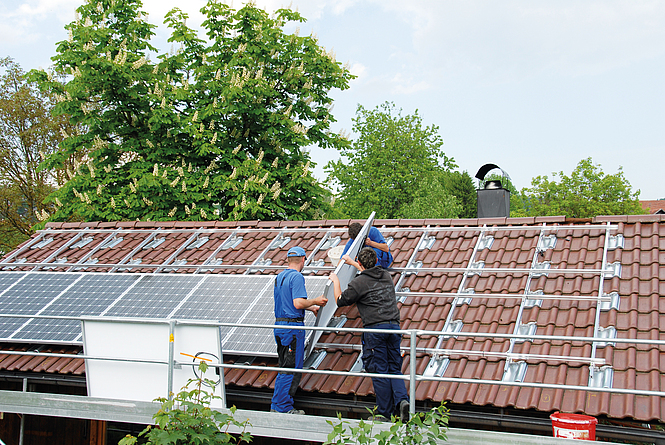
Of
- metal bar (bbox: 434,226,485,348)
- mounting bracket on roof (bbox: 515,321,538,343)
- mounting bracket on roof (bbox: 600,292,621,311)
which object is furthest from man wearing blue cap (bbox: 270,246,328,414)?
mounting bracket on roof (bbox: 600,292,621,311)

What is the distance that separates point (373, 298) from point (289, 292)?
39.1 inches

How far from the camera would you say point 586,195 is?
4497 centimetres

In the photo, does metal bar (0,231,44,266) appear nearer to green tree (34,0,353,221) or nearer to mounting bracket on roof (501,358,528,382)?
green tree (34,0,353,221)

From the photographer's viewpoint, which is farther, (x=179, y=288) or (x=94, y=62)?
(x=94, y=62)

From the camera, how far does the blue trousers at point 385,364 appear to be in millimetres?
5727

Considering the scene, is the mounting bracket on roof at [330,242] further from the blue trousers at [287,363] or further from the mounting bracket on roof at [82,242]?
the mounting bracket on roof at [82,242]

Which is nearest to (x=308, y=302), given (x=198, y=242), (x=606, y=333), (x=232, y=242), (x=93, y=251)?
(x=606, y=333)

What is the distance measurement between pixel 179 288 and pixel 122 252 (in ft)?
8.81

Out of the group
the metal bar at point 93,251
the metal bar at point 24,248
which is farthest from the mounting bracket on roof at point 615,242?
the metal bar at point 24,248

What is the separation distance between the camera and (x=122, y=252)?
10430 millimetres

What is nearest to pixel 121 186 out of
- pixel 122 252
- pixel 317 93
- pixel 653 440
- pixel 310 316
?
pixel 317 93

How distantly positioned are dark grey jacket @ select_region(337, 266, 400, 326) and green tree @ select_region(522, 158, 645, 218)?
40.9 metres

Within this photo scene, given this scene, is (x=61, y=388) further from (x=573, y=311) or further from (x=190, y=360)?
(x=573, y=311)

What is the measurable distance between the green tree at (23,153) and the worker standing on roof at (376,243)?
90.4 feet
